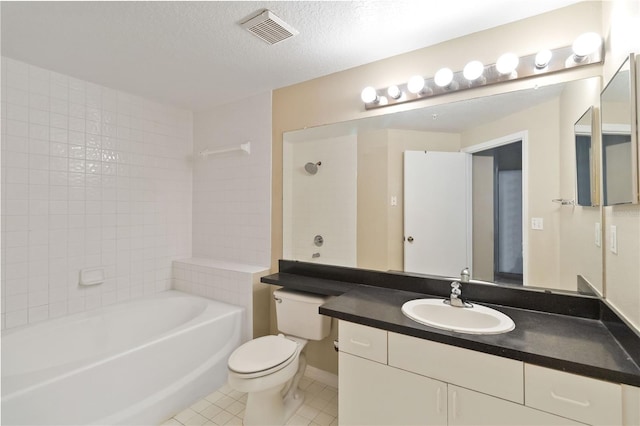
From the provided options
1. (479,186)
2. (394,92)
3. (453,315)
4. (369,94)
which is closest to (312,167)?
(369,94)

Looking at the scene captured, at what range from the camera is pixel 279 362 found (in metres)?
Result: 1.65

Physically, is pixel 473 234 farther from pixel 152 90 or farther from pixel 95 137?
pixel 95 137

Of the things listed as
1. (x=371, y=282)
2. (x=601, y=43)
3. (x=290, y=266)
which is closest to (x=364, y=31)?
(x=601, y=43)

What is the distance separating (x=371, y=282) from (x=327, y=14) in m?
1.57

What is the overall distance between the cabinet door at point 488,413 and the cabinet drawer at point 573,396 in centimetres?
3

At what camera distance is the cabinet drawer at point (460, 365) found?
1.08m

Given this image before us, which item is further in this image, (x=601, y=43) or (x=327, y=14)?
(x=327, y=14)

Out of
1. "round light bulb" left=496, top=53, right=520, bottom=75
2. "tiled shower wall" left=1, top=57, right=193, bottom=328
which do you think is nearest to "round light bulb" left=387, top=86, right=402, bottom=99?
"round light bulb" left=496, top=53, right=520, bottom=75

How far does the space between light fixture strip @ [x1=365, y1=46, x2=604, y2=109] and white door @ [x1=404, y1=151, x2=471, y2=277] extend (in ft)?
1.16

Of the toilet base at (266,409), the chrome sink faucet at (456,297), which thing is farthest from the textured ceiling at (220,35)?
Result: the toilet base at (266,409)

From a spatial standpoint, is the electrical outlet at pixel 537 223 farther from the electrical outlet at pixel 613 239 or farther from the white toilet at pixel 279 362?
the white toilet at pixel 279 362

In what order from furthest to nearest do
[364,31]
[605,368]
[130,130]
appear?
1. [130,130]
2. [364,31]
3. [605,368]

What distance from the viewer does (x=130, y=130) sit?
254cm

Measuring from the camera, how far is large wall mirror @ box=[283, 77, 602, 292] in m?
1.42
